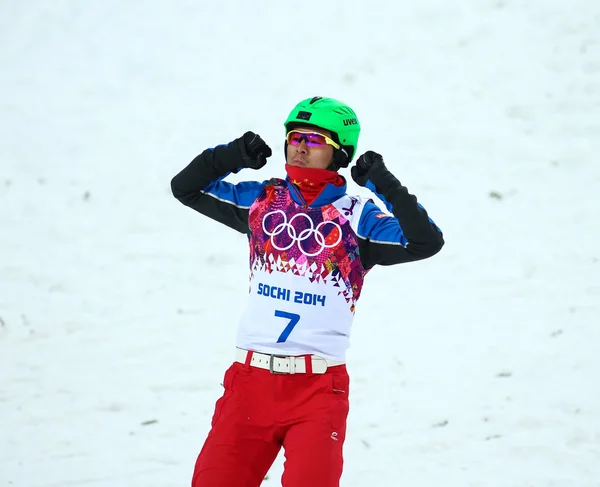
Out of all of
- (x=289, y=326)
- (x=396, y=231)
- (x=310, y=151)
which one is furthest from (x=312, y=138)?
(x=289, y=326)

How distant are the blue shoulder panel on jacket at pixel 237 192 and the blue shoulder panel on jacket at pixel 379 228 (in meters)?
0.47

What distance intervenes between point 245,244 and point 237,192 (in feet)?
9.74

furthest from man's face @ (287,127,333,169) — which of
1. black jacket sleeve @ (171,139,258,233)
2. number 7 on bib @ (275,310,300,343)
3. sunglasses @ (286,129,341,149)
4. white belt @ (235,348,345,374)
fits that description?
white belt @ (235,348,345,374)

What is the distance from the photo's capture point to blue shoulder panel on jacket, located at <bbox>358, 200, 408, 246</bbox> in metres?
3.44

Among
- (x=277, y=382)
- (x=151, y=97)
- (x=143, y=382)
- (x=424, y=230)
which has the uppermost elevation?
(x=151, y=97)

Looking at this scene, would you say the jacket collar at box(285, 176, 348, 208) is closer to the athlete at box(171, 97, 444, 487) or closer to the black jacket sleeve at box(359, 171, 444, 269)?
the athlete at box(171, 97, 444, 487)

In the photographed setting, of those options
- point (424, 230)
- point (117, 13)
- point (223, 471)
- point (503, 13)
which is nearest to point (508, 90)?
point (503, 13)

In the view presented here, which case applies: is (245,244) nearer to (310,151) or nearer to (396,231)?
(310,151)

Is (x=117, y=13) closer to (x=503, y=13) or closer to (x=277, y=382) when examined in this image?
(x=503, y=13)

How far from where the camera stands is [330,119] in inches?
141

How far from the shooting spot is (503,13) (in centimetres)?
747

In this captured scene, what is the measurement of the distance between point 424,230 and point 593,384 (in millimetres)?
2929

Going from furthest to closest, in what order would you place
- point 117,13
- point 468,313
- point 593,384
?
point 117,13 < point 468,313 < point 593,384

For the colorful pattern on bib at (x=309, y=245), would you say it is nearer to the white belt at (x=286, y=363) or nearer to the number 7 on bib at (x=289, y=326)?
the number 7 on bib at (x=289, y=326)
